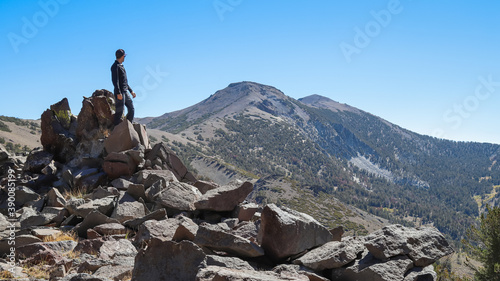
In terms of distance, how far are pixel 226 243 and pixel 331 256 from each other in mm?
1905

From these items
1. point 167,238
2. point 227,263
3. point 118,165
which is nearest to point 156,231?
point 167,238

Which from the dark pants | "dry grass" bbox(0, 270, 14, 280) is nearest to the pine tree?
the dark pants

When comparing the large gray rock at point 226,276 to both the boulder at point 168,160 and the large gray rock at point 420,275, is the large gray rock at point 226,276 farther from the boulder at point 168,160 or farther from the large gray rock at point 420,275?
the boulder at point 168,160

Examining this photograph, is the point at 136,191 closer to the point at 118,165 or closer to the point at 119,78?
the point at 118,165

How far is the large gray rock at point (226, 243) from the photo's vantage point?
20.8 ft

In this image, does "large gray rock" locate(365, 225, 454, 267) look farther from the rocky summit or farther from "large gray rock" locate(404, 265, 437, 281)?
"large gray rock" locate(404, 265, 437, 281)

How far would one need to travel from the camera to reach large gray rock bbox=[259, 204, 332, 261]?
6.62 m

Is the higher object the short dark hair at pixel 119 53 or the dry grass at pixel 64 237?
the short dark hair at pixel 119 53

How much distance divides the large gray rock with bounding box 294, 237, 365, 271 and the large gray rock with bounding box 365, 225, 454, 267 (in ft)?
1.12

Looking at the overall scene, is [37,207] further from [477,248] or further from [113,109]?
[477,248]

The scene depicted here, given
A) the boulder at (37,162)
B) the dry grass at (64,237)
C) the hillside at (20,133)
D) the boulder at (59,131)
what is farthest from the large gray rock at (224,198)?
the hillside at (20,133)

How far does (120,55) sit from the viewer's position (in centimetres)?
1416

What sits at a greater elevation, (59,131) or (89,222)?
(59,131)

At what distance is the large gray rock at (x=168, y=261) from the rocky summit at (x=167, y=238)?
0.05 feet
